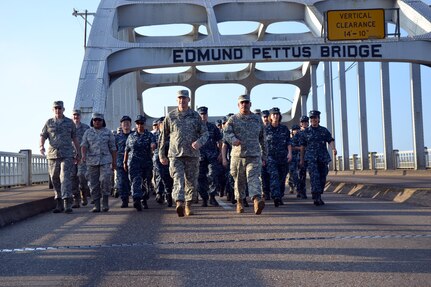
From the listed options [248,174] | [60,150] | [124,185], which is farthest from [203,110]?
[60,150]

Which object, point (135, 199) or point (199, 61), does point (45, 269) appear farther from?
point (199, 61)

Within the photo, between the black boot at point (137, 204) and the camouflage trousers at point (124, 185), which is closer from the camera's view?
the black boot at point (137, 204)

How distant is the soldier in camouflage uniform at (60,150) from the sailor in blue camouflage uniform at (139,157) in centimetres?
109

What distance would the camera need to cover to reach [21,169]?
21.2 metres

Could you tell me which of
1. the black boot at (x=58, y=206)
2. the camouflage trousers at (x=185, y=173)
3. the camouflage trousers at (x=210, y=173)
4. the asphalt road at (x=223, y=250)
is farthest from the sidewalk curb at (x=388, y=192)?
the black boot at (x=58, y=206)

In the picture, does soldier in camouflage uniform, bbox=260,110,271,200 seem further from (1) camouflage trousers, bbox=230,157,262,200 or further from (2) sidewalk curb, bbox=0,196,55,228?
(2) sidewalk curb, bbox=0,196,55,228

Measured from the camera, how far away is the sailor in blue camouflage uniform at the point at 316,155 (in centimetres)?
1125

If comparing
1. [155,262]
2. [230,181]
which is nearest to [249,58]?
[230,181]

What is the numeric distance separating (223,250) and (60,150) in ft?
18.1

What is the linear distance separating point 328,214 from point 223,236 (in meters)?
2.99

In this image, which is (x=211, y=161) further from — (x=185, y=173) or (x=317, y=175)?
(x=185, y=173)

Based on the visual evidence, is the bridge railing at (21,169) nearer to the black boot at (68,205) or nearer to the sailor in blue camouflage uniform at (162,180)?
the sailor in blue camouflage uniform at (162,180)

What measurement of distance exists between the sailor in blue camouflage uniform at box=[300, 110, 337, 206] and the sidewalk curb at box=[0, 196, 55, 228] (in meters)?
5.11

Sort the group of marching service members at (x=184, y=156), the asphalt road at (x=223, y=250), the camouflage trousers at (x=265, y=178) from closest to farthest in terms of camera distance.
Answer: the asphalt road at (x=223, y=250) → the group of marching service members at (x=184, y=156) → the camouflage trousers at (x=265, y=178)
